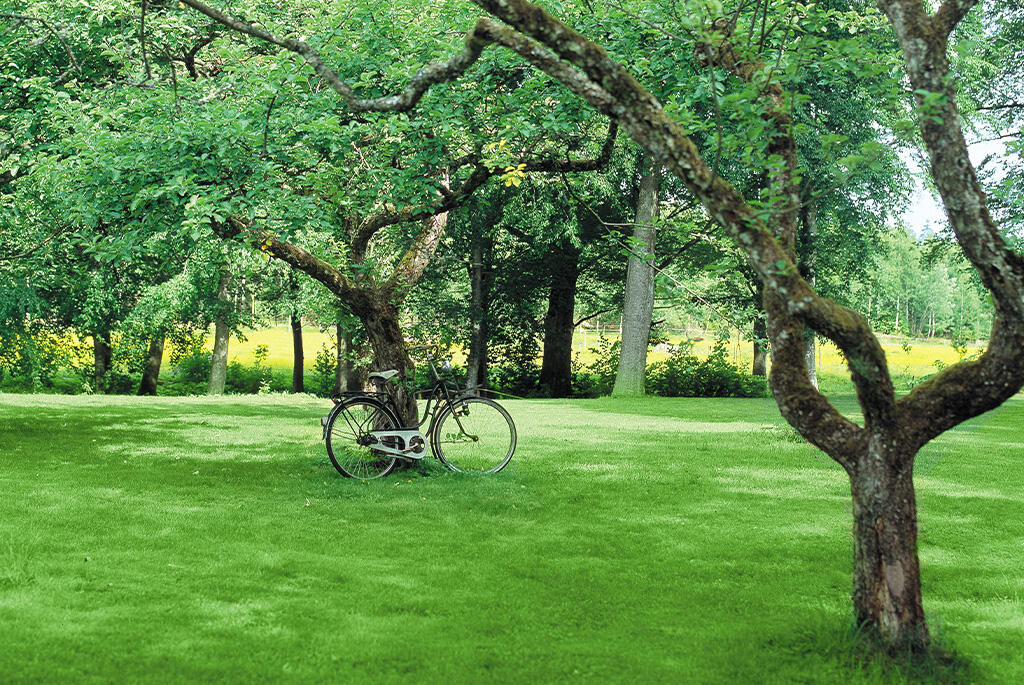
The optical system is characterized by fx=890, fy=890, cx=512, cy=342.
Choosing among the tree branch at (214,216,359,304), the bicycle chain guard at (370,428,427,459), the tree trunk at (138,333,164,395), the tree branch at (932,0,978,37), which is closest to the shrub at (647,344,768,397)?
the bicycle chain guard at (370,428,427,459)

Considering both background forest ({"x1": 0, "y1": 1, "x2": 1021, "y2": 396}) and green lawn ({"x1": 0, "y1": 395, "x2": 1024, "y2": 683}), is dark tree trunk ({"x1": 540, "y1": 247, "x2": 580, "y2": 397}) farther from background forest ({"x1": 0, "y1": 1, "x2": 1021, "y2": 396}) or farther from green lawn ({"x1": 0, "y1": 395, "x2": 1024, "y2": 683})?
green lawn ({"x1": 0, "y1": 395, "x2": 1024, "y2": 683})

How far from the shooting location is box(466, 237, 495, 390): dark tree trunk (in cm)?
2515

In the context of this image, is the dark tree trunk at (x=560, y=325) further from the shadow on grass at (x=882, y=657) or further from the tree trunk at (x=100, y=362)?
the shadow on grass at (x=882, y=657)

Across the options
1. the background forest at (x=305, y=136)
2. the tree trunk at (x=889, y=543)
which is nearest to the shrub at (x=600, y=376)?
the background forest at (x=305, y=136)

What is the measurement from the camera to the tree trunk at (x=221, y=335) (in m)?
25.4

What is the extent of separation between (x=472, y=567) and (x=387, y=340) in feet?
13.1

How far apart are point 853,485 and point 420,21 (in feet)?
23.6

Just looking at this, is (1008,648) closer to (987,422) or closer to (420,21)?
(420,21)

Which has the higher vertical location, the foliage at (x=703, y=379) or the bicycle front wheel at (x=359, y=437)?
the foliage at (x=703, y=379)

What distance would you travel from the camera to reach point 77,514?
23.6ft

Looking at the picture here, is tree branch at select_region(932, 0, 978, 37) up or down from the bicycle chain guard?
up

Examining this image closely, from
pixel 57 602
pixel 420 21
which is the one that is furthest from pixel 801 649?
pixel 420 21

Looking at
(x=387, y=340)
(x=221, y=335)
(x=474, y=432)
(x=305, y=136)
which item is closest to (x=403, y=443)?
(x=474, y=432)

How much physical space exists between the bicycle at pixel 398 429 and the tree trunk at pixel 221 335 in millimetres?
16697
